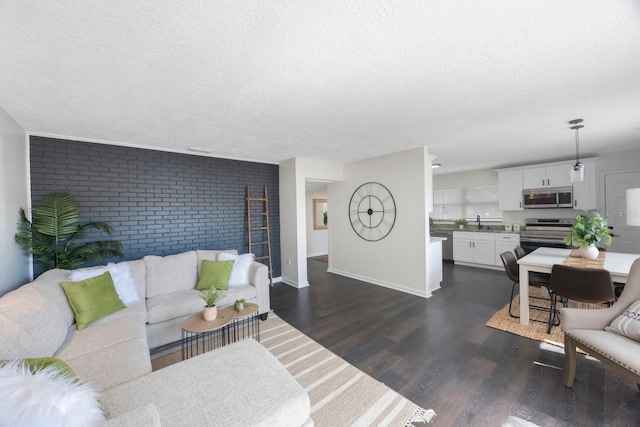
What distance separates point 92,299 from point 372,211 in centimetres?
413

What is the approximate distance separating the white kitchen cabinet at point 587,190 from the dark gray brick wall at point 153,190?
6.01 metres

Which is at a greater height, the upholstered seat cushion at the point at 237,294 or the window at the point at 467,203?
the window at the point at 467,203

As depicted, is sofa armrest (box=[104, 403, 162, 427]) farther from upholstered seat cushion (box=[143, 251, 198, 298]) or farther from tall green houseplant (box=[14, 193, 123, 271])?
tall green houseplant (box=[14, 193, 123, 271])

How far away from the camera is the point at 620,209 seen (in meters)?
4.38

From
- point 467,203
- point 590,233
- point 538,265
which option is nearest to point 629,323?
point 538,265

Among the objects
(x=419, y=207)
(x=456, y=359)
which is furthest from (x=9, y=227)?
(x=419, y=207)

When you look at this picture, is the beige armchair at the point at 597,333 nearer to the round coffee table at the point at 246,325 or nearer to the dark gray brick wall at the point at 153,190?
the round coffee table at the point at 246,325

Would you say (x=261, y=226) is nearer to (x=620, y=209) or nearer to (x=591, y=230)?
(x=591, y=230)

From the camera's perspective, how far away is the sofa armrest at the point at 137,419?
998 millimetres

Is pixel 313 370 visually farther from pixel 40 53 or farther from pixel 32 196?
pixel 32 196

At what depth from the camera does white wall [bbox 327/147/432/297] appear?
157 inches

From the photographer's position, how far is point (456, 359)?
2.28m

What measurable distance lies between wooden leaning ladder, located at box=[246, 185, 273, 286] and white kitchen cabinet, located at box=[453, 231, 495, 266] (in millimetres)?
4497

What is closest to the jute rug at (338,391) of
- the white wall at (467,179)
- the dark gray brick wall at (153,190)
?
the dark gray brick wall at (153,190)
